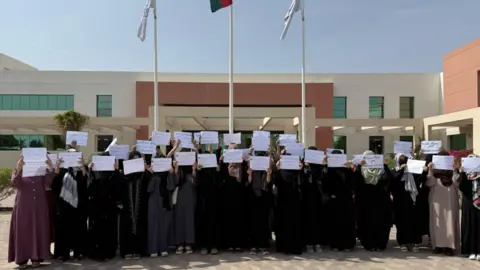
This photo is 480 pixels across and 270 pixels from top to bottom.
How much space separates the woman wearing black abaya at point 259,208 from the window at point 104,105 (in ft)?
78.3

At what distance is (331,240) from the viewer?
6.88 meters

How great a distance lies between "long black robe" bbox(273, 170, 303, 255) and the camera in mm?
6590

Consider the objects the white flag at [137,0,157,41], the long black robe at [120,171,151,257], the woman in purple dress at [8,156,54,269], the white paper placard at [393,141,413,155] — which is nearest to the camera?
the woman in purple dress at [8,156,54,269]

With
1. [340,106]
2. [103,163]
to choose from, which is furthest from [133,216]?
[340,106]

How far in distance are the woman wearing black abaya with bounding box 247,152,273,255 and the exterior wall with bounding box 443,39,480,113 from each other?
2082 cm

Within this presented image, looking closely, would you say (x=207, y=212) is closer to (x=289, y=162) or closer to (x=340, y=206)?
(x=289, y=162)

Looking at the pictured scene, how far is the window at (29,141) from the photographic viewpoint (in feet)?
88.4

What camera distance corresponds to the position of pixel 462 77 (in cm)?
2489

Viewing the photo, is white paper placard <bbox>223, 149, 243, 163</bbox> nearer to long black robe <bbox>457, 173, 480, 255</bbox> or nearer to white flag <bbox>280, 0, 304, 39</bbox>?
long black robe <bbox>457, 173, 480, 255</bbox>

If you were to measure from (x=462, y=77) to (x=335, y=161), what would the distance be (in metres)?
21.9

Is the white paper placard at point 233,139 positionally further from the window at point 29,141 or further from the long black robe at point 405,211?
the window at point 29,141

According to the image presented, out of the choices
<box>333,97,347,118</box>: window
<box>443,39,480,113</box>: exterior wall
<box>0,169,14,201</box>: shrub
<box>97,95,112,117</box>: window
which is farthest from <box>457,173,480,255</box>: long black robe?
<box>97,95,112,117</box>: window

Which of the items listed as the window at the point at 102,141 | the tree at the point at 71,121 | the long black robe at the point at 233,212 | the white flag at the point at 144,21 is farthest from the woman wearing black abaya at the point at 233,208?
the window at the point at 102,141

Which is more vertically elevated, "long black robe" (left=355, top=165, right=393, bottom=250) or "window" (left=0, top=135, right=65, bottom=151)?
"window" (left=0, top=135, right=65, bottom=151)
